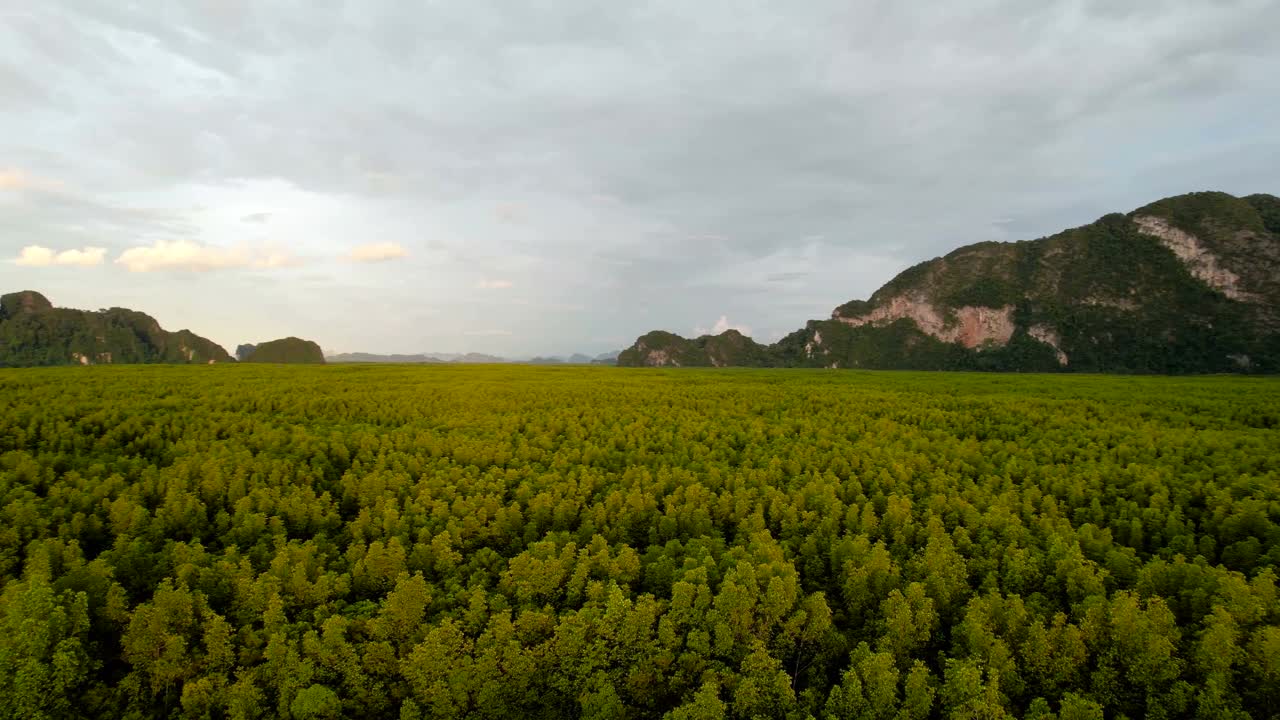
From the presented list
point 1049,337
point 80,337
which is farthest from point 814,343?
point 80,337

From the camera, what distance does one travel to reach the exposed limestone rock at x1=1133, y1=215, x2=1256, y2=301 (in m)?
148

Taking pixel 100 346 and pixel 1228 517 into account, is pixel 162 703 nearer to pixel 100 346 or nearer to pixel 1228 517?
pixel 1228 517

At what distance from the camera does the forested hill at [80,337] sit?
11900cm

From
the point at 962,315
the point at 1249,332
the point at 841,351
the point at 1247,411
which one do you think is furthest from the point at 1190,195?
the point at 1247,411

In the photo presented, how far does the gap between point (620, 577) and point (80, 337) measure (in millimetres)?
173167

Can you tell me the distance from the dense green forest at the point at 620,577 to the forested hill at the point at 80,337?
474 ft

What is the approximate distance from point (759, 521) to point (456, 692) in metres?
7.31

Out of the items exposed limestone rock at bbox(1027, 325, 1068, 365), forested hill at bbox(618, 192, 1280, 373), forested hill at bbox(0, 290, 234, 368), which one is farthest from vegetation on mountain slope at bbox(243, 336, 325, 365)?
exposed limestone rock at bbox(1027, 325, 1068, 365)

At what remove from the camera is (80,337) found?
4993 inches

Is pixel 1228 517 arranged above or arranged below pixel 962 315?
below

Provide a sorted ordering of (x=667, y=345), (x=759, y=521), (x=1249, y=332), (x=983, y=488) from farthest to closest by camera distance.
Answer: (x=667, y=345) → (x=1249, y=332) → (x=983, y=488) → (x=759, y=521)

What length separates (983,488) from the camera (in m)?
15.1

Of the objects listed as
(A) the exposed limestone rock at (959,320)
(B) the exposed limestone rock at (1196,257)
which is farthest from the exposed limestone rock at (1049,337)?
(B) the exposed limestone rock at (1196,257)

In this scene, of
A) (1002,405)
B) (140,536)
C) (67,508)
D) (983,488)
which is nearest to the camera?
(140,536)
